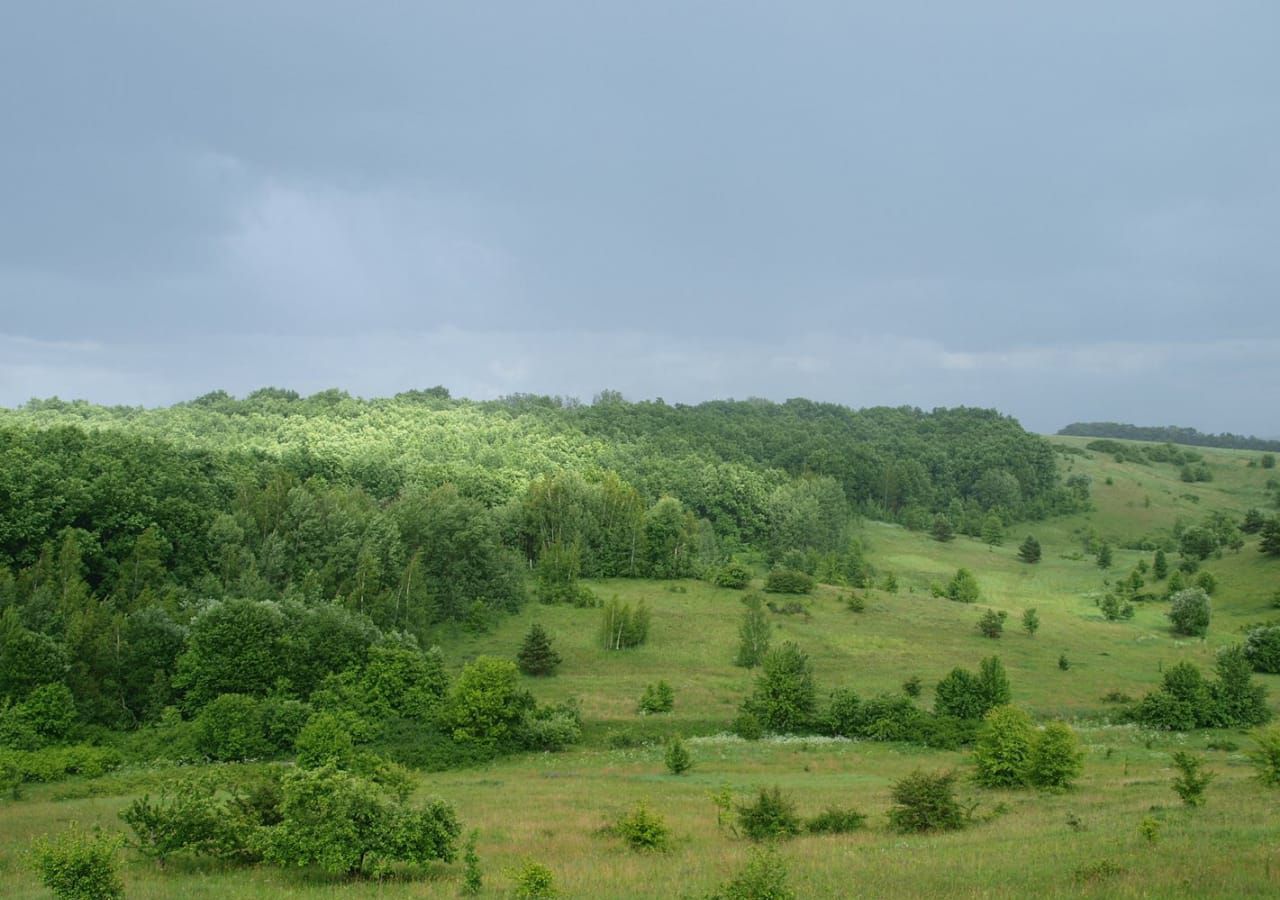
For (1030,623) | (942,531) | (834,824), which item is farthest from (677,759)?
(942,531)

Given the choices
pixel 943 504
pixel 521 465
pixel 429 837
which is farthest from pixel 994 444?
pixel 429 837

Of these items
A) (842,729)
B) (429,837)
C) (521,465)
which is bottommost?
(842,729)

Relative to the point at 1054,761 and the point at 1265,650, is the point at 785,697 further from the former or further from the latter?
the point at 1265,650

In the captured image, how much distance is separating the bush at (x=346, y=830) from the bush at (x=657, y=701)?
3414 centimetres

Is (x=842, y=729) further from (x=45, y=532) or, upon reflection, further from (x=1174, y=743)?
(x=45, y=532)

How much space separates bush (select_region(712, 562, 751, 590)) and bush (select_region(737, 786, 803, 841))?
6659 centimetres

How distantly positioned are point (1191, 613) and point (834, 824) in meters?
72.9

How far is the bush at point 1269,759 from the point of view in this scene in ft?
92.0

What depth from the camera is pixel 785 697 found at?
51.3m

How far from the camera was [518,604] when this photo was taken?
266 feet

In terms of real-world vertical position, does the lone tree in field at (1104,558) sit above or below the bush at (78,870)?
below

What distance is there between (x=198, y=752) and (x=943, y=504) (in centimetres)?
15810

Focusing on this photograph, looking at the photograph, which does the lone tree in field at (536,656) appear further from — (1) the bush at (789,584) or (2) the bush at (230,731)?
(1) the bush at (789,584)

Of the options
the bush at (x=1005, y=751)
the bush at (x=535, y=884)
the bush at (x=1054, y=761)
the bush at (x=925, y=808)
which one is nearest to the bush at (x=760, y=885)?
the bush at (x=535, y=884)
